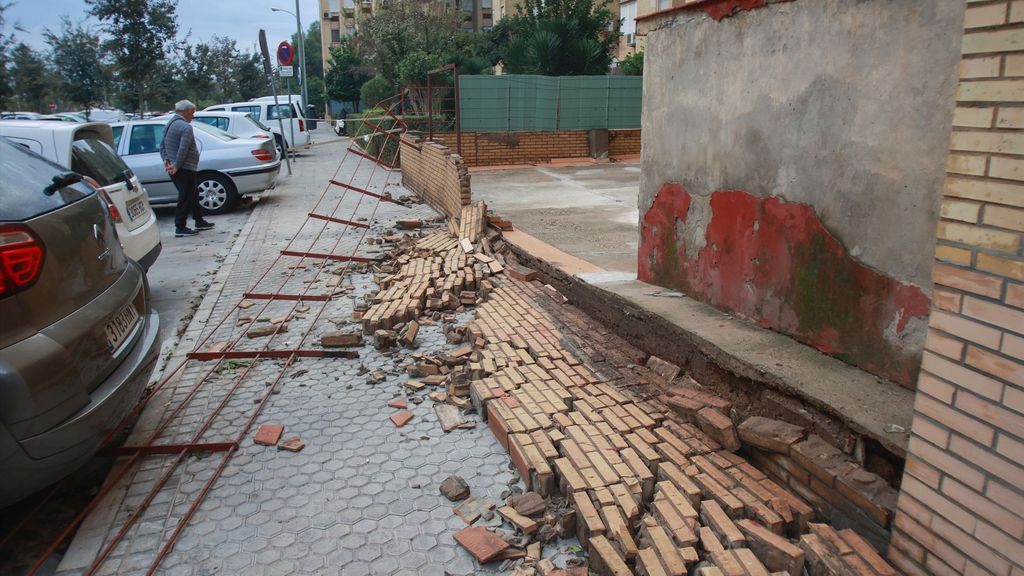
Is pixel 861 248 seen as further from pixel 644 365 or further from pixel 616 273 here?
pixel 616 273

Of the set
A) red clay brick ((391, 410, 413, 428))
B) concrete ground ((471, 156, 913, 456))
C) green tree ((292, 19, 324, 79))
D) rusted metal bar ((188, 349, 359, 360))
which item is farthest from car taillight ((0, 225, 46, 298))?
green tree ((292, 19, 324, 79))

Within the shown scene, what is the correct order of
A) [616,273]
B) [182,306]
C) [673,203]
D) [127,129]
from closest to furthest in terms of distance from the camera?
[673,203] → [616,273] → [182,306] → [127,129]

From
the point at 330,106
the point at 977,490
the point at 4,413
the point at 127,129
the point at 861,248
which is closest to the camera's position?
the point at 977,490

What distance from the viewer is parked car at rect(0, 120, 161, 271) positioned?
6.14 m

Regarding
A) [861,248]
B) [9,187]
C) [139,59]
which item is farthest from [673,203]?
[139,59]

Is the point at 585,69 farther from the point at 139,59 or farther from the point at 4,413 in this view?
the point at 4,413

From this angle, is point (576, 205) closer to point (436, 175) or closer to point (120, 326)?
point (436, 175)

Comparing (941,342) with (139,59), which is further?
(139,59)

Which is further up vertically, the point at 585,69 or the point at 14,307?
the point at 585,69

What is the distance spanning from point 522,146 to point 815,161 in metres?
15.1

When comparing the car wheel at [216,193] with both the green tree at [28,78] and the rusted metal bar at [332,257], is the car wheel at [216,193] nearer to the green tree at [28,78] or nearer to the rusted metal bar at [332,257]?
the rusted metal bar at [332,257]

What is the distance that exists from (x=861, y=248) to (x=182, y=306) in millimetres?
6237

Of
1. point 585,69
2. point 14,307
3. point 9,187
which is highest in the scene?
point 585,69

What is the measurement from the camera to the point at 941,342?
2158 millimetres
